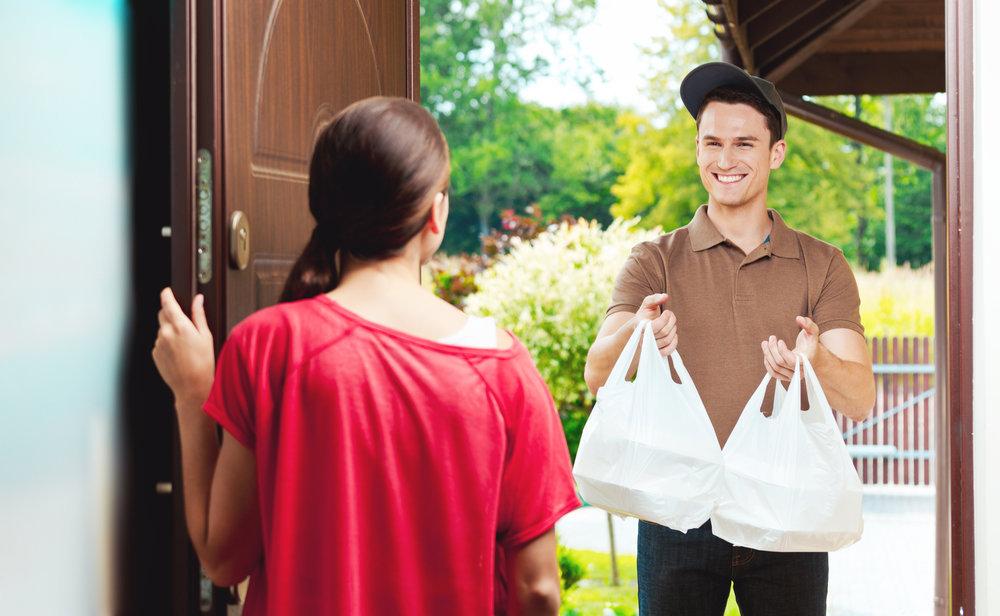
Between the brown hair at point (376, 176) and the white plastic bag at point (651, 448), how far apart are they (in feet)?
3.21

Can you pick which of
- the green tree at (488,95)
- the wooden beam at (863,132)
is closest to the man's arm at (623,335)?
the wooden beam at (863,132)

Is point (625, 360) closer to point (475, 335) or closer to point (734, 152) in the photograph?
point (734, 152)

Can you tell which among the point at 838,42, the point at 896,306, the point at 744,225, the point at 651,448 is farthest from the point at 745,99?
the point at 896,306

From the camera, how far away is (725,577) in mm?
2279

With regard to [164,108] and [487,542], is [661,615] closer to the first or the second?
[487,542]

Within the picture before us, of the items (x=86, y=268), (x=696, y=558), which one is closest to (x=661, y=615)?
(x=696, y=558)

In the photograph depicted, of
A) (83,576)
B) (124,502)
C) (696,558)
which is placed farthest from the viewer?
(696,558)

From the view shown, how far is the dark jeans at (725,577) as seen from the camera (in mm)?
2232

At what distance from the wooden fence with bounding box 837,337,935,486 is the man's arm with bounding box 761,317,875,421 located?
7598 mm

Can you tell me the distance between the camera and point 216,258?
162 cm

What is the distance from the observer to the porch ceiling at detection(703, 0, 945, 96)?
4.14m

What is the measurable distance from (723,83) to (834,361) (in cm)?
74

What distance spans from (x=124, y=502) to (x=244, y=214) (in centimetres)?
56

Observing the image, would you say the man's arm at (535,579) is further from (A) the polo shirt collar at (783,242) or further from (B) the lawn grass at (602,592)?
(B) the lawn grass at (602,592)
